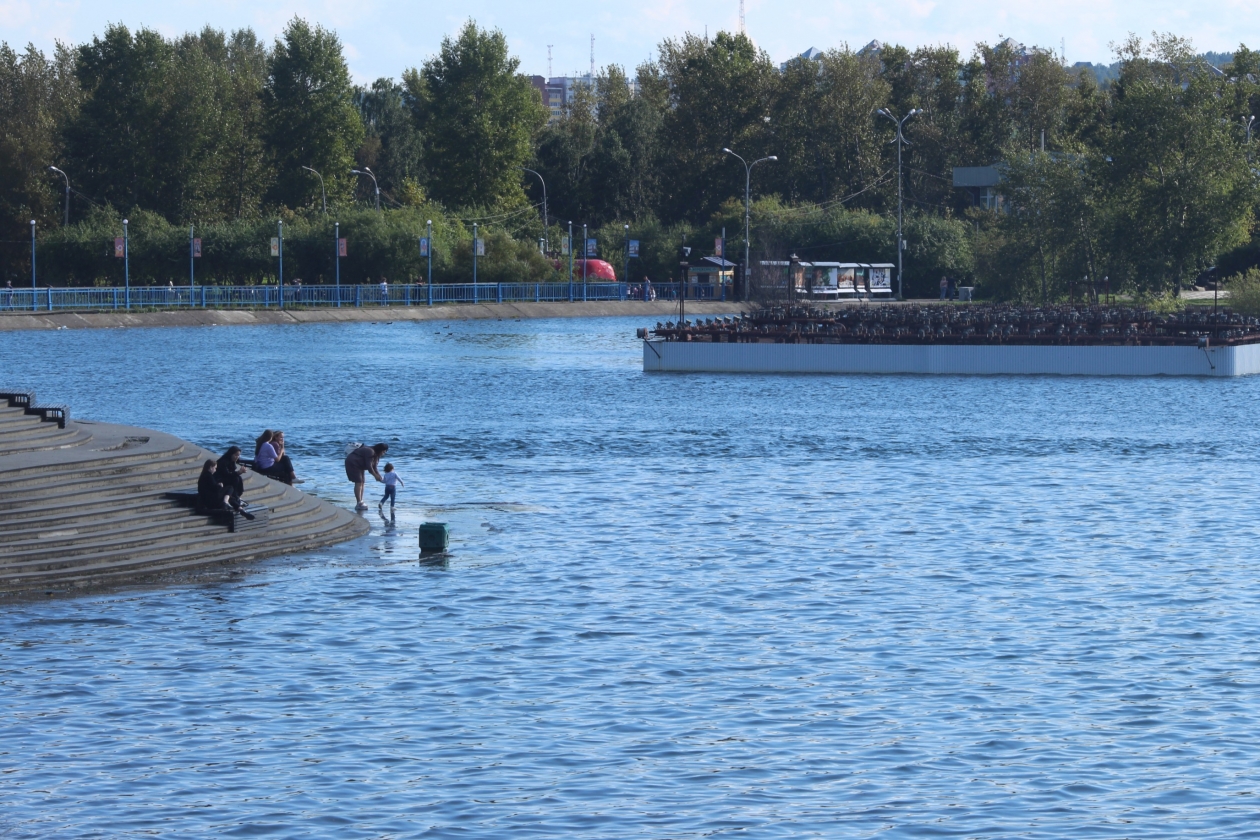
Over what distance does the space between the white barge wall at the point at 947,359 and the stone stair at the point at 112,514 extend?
134 feet

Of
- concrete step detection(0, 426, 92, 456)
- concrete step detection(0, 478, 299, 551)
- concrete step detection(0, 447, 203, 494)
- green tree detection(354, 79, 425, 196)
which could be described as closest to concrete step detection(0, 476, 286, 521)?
concrete step detection(0, 478, 299, 551)

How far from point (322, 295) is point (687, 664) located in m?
92.1

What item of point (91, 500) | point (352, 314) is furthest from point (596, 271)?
point (91, 500)

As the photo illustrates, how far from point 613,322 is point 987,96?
52401 millimetres

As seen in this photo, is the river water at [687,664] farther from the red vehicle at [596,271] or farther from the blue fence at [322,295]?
the red vehicle at [596,271]

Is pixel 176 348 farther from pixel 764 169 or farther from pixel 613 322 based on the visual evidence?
pixel 764 169

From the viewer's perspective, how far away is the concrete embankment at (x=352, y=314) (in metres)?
94.2

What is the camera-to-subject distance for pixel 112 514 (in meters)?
26.6

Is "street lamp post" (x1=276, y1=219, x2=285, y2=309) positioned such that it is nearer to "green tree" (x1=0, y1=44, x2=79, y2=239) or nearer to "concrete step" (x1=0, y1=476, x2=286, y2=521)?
"green tree" (x1=0, y1=44, x2=79, y2=239)

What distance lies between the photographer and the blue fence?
97875mm

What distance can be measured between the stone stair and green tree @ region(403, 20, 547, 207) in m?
110

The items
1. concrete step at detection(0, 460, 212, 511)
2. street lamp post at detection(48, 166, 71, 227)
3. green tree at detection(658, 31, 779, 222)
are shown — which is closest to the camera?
concrete step at detection(0, 460, 212, 511)

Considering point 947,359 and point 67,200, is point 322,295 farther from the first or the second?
point 947,359

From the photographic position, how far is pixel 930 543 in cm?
3155
